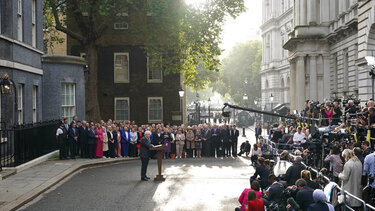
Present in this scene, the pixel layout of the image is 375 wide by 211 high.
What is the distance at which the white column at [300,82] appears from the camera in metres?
50.0

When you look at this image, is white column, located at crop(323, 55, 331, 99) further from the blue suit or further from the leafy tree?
the blue suit

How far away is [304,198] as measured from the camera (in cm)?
982

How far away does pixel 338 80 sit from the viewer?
140 feet

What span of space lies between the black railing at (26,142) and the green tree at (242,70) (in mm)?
75570

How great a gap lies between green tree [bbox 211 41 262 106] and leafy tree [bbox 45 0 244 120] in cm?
6136

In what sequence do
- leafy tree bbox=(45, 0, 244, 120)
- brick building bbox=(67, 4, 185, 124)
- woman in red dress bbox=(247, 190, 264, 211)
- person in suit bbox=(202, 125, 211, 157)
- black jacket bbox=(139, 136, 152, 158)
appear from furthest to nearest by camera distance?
brick building bbox=(67, 4, 185, 124) < leafy tree bbox=(45, 0, 244, 120) < person in suit bbox=(202, 125, 211, 157) < black jacket bbox=(139, 136, 152, 158) < woman in red dress bbox=(247, 190, 264, 211)

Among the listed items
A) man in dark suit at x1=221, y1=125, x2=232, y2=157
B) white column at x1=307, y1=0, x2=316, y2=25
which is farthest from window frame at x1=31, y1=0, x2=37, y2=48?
white column at x1=307, y1=0, x2=316, y2=25

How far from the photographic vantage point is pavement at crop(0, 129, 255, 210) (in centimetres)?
1400

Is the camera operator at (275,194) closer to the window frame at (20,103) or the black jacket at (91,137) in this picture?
the window frame at (20,103)

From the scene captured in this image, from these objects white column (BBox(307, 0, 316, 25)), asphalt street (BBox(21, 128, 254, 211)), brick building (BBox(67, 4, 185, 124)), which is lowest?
asphalt street (BBox(21, 128, 254, 211))

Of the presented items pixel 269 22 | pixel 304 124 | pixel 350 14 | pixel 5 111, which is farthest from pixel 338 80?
pixel 269 22

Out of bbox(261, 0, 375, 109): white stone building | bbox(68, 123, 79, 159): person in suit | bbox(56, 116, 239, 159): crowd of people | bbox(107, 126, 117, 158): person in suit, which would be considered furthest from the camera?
bbox(261, 0, 375, 109): white stone building

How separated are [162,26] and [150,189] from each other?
62.7 ft

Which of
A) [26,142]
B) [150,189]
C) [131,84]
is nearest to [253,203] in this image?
[150,189]
